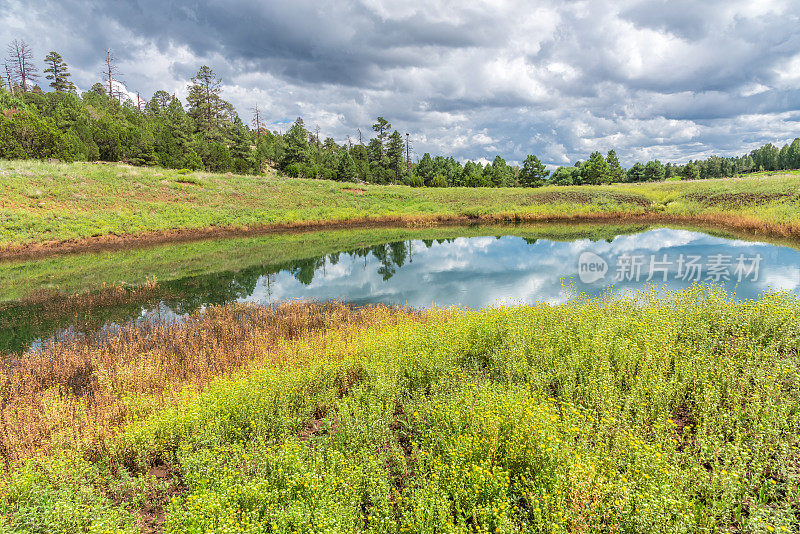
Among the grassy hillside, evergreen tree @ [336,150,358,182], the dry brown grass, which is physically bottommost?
the dry brown grass

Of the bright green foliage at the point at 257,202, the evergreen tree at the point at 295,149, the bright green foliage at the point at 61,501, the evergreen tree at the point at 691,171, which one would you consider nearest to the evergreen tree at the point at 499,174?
the bright green foliage at the point at 257,202

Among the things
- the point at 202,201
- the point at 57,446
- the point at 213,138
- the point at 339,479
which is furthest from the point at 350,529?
the point at 213,138

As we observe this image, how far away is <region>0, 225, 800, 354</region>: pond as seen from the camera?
1425cm

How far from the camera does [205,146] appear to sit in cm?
6181

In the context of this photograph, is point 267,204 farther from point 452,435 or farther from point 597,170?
point 597,170

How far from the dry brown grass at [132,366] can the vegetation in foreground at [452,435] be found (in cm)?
8

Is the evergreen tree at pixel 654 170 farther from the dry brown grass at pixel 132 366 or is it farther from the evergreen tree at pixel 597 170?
the dry brown grass at pixel 132 366

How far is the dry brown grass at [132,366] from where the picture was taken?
5891mm

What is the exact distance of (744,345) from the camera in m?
6.87

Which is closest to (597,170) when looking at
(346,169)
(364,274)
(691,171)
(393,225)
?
(691,171)

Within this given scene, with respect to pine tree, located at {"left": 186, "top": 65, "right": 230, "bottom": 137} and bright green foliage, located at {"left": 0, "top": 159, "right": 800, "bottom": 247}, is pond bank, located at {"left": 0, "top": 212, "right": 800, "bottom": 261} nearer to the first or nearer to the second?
bright green foliage, located at {"left": 0, "top": 159, "right": 800, "bottom": 247}

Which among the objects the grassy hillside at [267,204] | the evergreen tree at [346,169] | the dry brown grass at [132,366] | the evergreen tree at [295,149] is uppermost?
the evergreen tree at [295,149]

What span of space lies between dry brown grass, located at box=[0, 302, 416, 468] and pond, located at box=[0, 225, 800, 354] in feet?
7.13

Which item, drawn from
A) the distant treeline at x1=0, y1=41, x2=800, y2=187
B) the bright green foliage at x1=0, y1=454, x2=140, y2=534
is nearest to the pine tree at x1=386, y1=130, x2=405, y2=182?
the distant treeline at x1=0, y1=41, x2=800, y2=187
